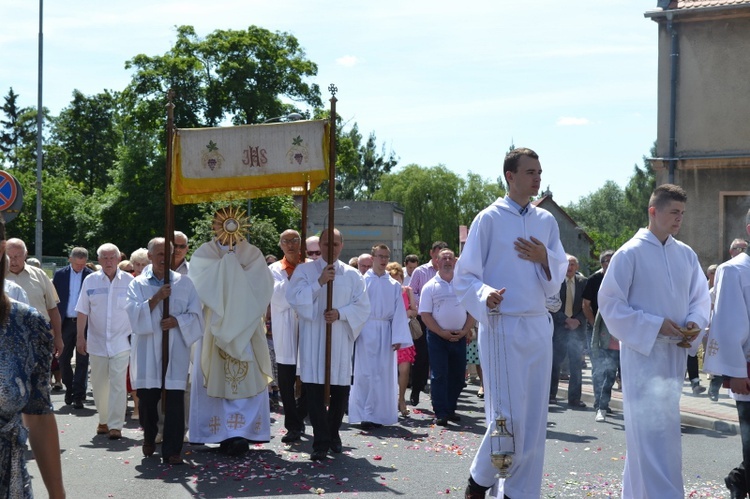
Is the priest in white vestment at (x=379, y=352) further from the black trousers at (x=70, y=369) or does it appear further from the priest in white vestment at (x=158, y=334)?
the black trousers at (x=70, y=369)

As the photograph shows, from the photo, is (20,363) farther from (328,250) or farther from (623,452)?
(623,452)

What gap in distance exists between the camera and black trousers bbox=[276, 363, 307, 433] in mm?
10648

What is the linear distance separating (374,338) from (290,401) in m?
1.95

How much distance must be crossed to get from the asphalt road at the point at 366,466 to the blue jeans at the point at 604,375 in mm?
490

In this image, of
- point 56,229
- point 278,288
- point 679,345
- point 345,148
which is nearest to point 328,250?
point 278,288

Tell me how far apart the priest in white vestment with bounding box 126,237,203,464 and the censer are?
12.3ft

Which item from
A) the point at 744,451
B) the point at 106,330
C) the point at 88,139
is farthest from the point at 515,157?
the point at 88,139

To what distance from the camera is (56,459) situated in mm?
3789

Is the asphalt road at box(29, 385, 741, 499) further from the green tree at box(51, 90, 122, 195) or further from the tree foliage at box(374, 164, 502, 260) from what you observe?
the green tree at box(51, 90, 122, 195)

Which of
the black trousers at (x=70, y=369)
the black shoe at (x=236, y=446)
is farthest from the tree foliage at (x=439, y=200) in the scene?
the black shoe at (x=236, y=446)

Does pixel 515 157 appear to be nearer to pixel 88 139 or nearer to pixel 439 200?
pixel 439 200

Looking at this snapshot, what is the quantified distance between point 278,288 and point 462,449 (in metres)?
2.62

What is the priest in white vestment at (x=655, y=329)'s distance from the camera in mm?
6422

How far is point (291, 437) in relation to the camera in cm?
1059
